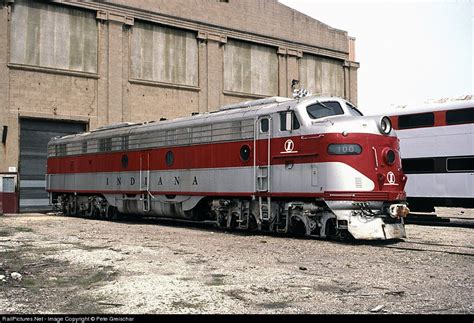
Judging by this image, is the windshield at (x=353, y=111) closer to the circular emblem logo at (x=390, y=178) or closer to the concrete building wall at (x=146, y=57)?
the circular emblem logo at (x=390, y=178)

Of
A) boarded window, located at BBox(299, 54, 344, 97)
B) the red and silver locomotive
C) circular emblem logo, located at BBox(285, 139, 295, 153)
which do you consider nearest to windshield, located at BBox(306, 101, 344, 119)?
the red and silver locomotive

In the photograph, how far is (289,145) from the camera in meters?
13.5

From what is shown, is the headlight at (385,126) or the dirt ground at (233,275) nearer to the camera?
the dirt ground at (233,275)

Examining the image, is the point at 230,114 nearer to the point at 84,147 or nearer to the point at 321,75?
the point at 84,147

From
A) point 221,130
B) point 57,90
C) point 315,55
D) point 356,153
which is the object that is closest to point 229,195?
point 221,130

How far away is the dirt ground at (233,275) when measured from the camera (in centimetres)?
639

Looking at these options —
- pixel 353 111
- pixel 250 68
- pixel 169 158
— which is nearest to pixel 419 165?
pixel 353 111

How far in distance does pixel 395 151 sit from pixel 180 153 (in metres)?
7.27

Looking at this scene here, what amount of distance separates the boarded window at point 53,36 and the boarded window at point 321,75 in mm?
16319

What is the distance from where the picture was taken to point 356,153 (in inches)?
488

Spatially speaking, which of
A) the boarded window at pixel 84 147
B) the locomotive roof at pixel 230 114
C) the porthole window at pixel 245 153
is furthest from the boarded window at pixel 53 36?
the porthole window at pixel 245 153

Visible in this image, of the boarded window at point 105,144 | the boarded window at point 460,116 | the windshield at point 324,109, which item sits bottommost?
the boarded window at point 105,144

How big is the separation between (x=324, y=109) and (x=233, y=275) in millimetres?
6617

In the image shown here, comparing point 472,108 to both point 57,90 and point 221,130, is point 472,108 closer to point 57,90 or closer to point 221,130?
point 221,130
